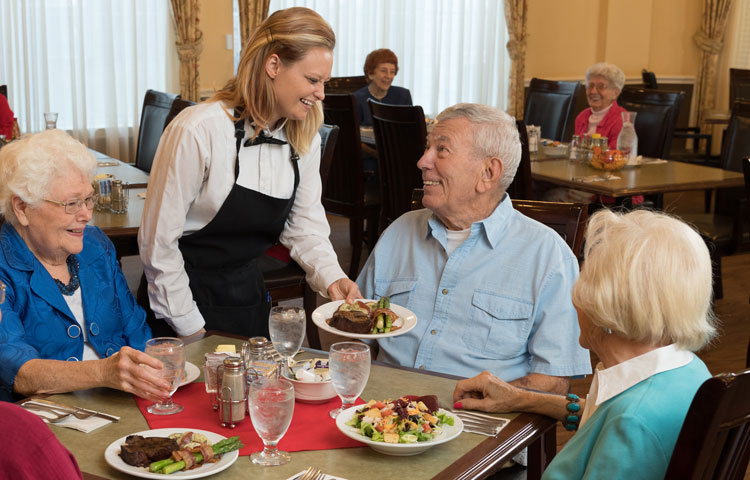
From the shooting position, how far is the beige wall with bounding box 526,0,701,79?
8516mm

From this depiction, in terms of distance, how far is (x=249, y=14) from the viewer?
6.89 meters

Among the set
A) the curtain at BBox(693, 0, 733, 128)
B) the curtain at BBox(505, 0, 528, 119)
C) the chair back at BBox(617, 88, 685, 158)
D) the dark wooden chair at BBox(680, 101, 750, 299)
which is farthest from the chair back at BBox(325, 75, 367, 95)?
the curtain at BBox(693, 0, 733, 128)

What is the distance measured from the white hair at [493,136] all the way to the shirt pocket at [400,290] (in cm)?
35

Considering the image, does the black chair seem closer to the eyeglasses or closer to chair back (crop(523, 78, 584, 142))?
chair back (crop(523, 78, 584, 142))

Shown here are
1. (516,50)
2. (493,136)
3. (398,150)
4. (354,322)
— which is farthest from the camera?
(516,50)

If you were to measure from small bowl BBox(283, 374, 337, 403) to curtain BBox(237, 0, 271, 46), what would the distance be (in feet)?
18.3

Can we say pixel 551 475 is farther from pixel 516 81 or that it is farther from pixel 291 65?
pixel 516 81

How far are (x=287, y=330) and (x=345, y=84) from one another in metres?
5.23

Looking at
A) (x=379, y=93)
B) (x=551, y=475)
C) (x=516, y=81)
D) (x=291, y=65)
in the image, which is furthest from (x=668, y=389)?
(x=516, y=81)

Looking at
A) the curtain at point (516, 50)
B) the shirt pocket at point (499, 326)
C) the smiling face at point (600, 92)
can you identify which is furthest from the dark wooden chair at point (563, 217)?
the curtain at point (516, 50)

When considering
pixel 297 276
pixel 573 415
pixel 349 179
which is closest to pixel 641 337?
pixel 573 415

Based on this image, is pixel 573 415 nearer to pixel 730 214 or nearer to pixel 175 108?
pixel 175 108

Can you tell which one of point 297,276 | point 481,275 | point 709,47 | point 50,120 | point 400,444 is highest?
point 709,47

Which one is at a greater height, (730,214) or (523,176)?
(523,176)
